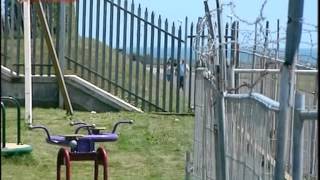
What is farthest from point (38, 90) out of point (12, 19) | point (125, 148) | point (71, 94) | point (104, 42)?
point (125, 148)

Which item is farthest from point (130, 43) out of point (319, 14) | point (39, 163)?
point (319, 14)

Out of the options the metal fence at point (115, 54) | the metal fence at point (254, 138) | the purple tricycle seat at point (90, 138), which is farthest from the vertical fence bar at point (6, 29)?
the metal fence at point (254, 138)

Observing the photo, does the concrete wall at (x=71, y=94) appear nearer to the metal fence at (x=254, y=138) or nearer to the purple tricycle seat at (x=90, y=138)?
the purple tricycle seat at (x=90, y=138)

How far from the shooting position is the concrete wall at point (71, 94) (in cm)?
1558

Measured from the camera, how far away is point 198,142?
7.38 m

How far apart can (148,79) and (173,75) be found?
738 millimetres

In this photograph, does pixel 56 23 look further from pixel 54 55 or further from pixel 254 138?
pixel 254 138

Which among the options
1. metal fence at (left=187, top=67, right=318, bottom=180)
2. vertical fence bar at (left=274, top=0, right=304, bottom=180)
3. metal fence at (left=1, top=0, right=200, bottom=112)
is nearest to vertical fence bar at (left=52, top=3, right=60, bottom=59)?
metal fence at (left=1, top=0, right=200, bottom=112)

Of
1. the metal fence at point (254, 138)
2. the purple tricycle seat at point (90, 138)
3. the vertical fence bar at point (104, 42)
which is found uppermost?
the vertical fence bar at point (104, 42)

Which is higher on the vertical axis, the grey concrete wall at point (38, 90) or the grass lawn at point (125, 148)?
the grey concrete wall at point (38, 90)

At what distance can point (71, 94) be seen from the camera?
15844mm

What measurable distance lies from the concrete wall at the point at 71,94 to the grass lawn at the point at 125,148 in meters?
0.73

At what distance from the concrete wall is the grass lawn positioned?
734 millimetres

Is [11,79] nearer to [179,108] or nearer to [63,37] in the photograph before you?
[63,37]
